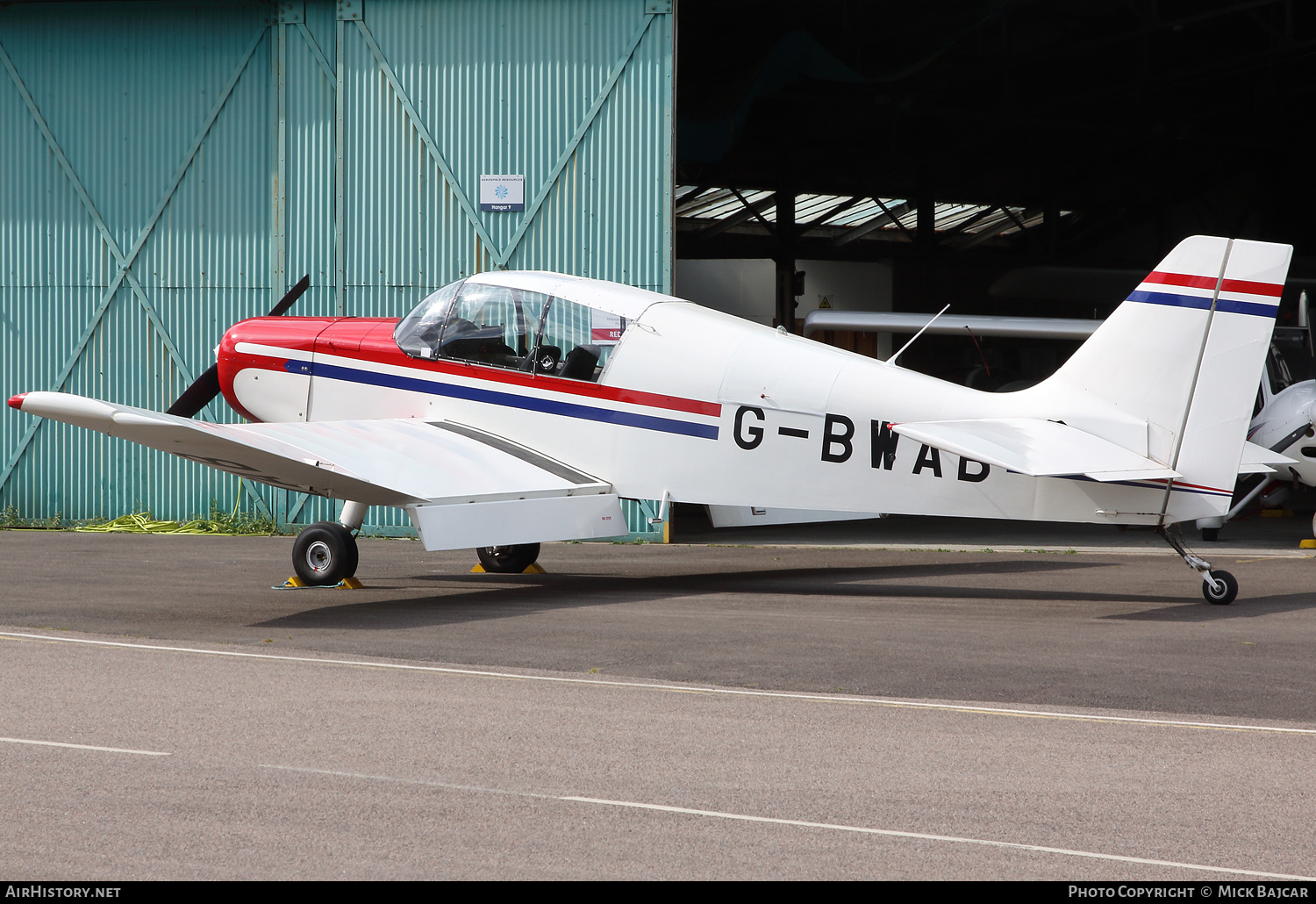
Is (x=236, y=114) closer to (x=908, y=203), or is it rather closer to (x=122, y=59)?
(x=122, y=59)

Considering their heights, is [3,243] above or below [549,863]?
above

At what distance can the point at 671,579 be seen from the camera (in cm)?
1198

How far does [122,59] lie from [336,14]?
11.0ft

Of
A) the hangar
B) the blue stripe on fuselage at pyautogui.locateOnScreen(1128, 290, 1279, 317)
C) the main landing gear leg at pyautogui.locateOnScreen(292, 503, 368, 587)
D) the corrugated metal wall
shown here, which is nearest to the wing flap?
the main landing gear leg at pyautogui.locateOnScreen(292, 503, 368, 587)

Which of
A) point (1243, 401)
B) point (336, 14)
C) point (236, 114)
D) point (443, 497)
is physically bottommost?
point (443, 497)

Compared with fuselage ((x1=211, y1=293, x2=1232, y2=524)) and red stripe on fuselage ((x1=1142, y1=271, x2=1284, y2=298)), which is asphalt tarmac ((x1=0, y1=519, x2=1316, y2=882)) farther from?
red stripe on fuselage ((x1=1142, y1=271, x2=1284, y2=298))

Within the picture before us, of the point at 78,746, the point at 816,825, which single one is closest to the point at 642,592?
the point at 78,746

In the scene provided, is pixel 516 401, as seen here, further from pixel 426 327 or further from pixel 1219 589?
pixel 1219 589

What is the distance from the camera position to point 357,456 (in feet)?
31.0

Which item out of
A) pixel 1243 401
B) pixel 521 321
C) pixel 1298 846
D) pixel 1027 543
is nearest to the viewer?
pixel 1298 846

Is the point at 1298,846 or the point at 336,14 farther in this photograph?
the point at 336,14

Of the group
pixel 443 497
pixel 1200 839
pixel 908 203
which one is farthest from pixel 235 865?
pixel 908 203

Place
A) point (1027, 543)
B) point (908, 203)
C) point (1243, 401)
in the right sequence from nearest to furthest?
point (1243, 401) < point (1027, 543) < point (908, 203)

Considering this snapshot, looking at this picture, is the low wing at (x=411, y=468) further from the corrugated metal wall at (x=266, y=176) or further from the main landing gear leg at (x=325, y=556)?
the corrugated metal wall at (x=266, y=176)
